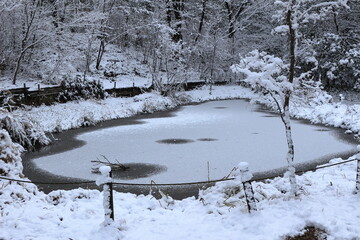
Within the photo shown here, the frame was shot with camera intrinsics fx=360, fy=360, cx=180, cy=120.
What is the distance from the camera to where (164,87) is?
28406 mm

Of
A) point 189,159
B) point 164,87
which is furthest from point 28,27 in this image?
point 189,159

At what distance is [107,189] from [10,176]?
121 inches

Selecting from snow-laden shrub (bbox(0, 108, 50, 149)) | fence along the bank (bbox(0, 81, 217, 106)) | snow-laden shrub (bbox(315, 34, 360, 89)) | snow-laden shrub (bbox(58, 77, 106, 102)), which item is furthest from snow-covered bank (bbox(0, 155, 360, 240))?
snow-laden shrub (bbox(315, 34, 360, 89))

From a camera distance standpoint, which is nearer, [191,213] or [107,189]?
[107,189]

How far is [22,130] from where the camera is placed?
500 inches

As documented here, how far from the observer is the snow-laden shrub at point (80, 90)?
23.7m

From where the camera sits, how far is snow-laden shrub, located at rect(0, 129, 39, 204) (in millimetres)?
6863

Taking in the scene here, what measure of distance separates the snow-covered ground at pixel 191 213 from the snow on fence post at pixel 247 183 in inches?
6.3

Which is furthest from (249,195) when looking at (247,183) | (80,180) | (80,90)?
(80,90)

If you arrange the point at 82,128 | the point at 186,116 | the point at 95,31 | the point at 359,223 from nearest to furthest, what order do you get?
the point at 359,223, the point at 82,128, the point at 186,116, the point at 95,31

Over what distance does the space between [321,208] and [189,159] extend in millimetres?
5730

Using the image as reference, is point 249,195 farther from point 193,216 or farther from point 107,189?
point 107,189

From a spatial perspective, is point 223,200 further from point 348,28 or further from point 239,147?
point 348,28

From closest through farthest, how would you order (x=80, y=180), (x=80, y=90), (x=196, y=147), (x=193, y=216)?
(x=193, y=216) → (x=80, y=180) → (x=196, y=147) → (x=80, y=90)
